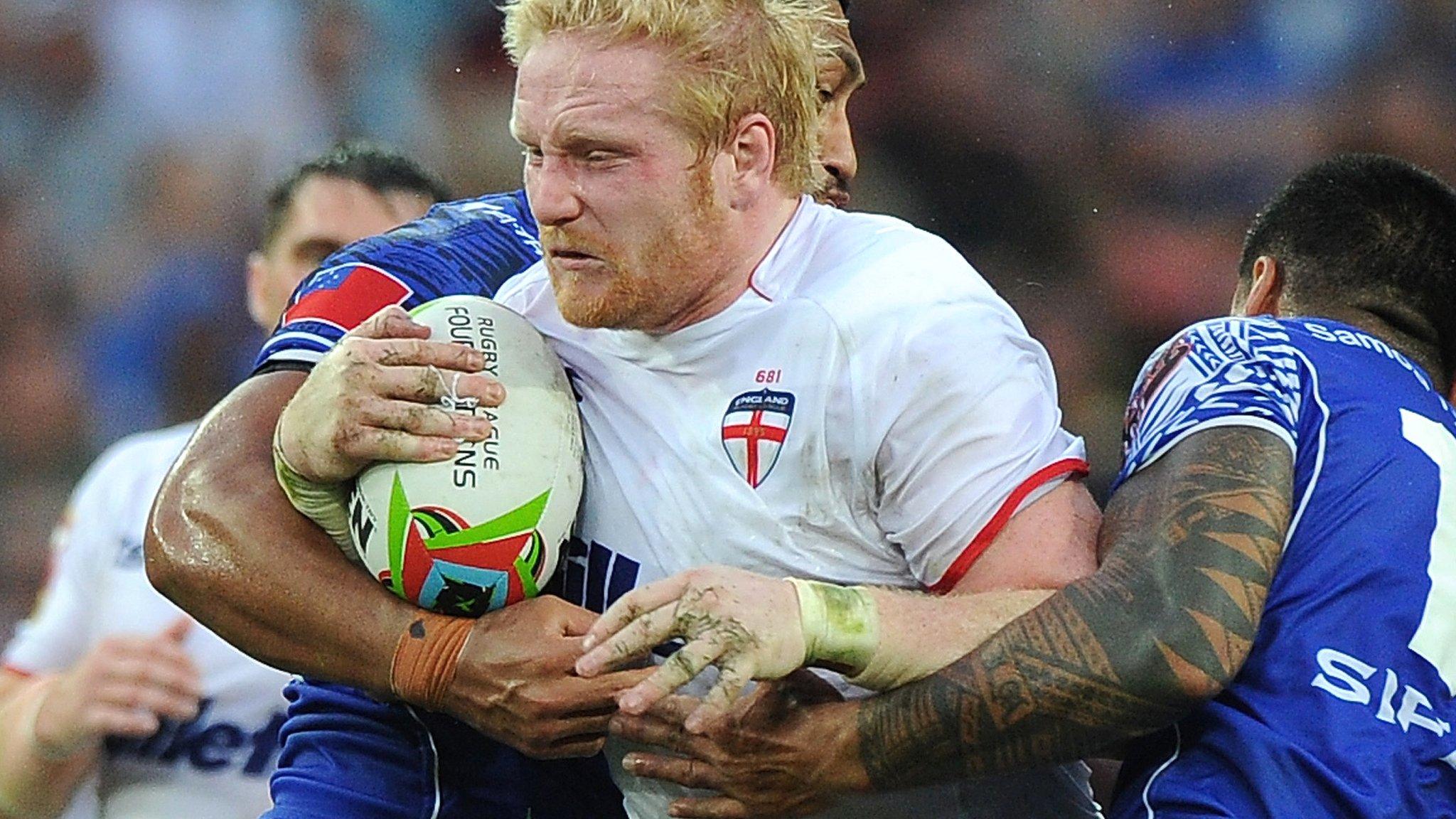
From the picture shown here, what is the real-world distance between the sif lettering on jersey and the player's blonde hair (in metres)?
2.20

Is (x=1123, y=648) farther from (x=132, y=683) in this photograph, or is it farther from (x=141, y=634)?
(x=141, y=634)

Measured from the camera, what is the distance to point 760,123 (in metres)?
2.76

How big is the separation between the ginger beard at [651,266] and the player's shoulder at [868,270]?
106 millimetres

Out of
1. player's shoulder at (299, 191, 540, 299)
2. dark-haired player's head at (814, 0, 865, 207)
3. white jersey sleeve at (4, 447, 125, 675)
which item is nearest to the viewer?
→ player's shoulder at (299, 191, 540, 299)

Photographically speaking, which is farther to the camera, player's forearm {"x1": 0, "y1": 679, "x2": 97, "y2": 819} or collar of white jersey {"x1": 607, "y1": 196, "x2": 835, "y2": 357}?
player's forearm {"x1": 0, "y1": 679, "x2": 97, "y2": 819}

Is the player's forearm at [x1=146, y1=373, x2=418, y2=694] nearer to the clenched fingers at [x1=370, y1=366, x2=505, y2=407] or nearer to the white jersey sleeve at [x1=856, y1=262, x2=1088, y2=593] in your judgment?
the clenched fingers at [x1=370, y1=366, x2=505, y2=407]

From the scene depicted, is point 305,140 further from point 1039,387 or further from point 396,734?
point 1039,387

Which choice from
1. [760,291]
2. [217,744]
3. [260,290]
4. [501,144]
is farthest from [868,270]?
[501,144]

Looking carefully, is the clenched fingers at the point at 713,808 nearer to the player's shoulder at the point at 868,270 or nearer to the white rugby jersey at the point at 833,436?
the white rugby jersey at the point at 833,436

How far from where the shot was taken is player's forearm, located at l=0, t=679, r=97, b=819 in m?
4.49

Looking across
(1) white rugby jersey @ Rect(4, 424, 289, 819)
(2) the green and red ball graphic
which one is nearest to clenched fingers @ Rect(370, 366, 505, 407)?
(2) the green and red ball graphic

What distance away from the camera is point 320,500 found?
9.23 ft

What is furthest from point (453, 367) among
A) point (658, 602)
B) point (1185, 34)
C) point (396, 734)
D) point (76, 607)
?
point (1185, 34)

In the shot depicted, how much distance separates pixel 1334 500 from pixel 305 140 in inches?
197
